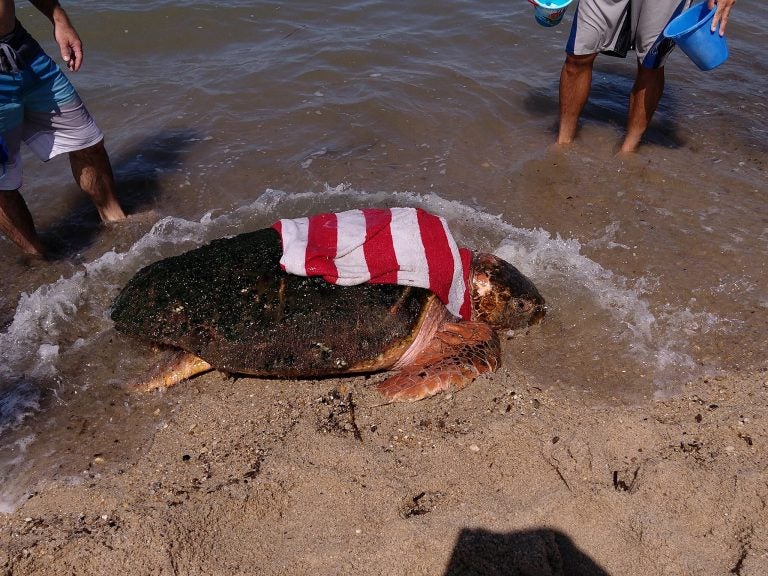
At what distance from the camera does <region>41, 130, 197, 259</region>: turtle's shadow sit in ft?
13.3

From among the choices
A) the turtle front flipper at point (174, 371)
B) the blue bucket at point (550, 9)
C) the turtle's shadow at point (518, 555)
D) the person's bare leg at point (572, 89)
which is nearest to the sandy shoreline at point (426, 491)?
the turtle's shadow at point (518, 555)

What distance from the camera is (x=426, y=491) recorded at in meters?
2.34

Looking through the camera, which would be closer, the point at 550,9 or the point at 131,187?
the point at 550,9

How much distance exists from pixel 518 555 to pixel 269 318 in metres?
1.58

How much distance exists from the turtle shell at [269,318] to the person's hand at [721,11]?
8.69 ft

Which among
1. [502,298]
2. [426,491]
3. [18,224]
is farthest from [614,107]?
[18,224]

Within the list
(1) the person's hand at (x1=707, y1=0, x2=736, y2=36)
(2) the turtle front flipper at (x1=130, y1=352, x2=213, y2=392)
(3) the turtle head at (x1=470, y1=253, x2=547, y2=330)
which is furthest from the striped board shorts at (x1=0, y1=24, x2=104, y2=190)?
(1) the person's hand at (x1=707, y1=0, x2=736, y2=36)

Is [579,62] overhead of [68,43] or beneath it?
beneath

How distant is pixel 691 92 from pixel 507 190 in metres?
2.88

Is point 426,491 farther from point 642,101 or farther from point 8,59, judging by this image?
point 642,101

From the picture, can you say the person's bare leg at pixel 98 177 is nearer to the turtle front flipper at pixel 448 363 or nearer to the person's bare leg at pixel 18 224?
the person's bare leg at pixel 18 224

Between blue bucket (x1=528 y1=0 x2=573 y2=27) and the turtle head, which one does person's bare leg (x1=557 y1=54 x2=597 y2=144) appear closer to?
blue bucket (x1=528 y1=0 x2=573 y2=27)

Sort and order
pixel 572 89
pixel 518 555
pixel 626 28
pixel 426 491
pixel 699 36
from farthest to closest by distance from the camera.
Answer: pixel 572 89 < pixel 626 28 < pixel 699 36 < pixel 426 491 < pixel 518 555

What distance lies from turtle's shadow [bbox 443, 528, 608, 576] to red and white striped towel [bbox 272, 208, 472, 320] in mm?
1316
